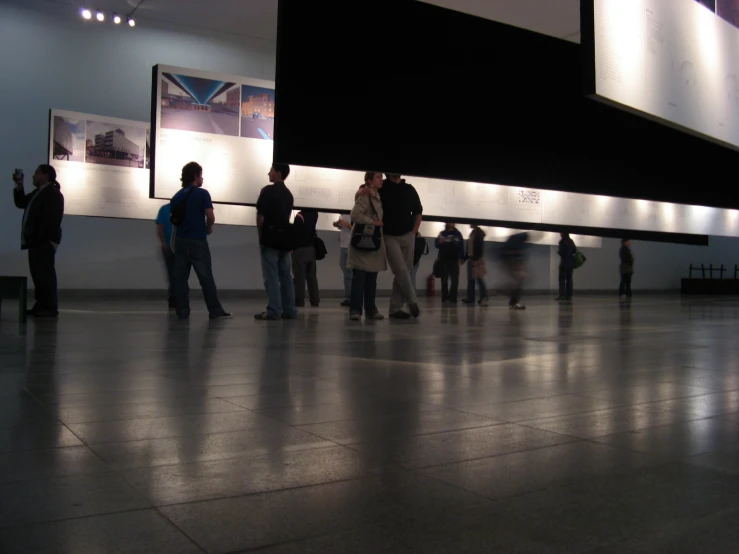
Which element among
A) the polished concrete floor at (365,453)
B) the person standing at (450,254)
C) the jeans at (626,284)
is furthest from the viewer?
the jeans at (626,284)

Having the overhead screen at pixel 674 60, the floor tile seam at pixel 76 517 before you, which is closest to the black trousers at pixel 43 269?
the overhead screen at pixel 674 60

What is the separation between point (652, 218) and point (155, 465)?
50.8ft

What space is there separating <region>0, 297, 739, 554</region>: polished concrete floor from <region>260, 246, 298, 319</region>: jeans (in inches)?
130

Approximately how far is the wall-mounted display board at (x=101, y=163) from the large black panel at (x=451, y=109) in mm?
5021

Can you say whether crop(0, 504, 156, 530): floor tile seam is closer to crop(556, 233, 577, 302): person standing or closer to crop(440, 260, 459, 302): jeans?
crop(440, 260, 459, 302): jeans

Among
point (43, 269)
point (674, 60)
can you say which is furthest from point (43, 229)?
point (674, 60)

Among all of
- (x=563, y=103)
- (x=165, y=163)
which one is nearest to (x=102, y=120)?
(x=165, y=163)

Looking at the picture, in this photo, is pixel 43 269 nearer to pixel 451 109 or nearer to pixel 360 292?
pixel 360 292

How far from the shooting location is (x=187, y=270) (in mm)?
8164

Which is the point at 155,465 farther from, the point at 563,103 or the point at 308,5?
the point at 563,103

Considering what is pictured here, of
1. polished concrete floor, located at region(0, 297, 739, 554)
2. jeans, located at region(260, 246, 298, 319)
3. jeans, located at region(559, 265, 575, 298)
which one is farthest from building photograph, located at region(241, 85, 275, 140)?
jeans, located at region(559, 265, 575, 298)

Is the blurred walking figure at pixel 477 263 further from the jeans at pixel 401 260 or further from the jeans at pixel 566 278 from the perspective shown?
the jeans at pixel 401 260

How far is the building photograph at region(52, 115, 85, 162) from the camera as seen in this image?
1217 centimetres

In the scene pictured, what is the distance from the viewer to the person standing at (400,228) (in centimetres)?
830
